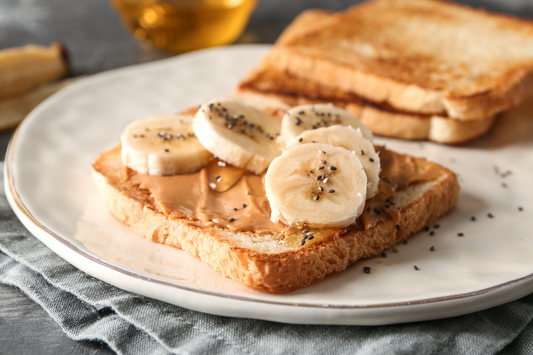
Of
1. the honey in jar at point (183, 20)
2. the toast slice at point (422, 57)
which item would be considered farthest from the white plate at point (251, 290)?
the honey in jar at point (183, 20)

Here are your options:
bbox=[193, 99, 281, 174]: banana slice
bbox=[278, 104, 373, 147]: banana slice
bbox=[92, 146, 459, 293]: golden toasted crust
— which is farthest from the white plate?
bbox=[278, 104, 373, 147]: banana slice

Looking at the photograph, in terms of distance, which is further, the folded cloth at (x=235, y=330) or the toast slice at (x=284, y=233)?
the toast slice at (x=284, y=233)

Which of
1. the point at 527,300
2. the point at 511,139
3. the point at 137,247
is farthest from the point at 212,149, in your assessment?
the point at 511,139

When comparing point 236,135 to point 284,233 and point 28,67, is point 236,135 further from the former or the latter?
point 28,67

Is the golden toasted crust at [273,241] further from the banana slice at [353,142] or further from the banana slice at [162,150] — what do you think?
the banana slice at [353,142]

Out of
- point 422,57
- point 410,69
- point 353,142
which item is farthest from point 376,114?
point 353,142
